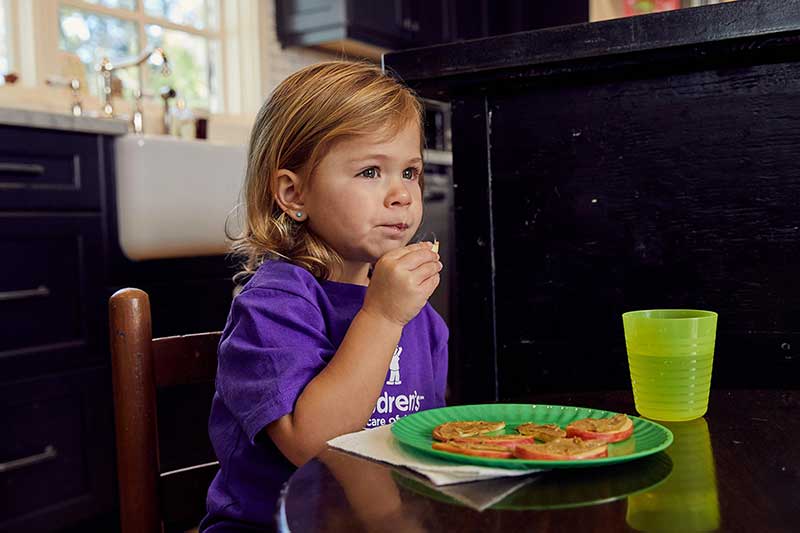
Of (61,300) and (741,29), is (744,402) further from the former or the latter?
(61,300)

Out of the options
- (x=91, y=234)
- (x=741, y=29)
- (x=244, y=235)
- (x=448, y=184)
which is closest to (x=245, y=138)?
(x=448, y=184)

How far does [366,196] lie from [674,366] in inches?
16.1

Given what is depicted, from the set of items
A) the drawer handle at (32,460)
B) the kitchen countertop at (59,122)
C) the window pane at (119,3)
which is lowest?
the drawer handle at (32,460)

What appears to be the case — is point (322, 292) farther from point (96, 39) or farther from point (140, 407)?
point (96, 39)

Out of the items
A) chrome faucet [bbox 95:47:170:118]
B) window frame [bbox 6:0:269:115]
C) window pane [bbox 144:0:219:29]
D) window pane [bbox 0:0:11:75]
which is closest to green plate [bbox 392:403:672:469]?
chrome faucet [bbox 95:47:170:118]

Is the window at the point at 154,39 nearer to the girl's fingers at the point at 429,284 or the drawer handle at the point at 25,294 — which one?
the drawer handle at the point at 25,294

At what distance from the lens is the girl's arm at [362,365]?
79 centimetres

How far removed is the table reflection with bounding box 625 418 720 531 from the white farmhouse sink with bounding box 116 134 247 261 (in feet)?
6.13

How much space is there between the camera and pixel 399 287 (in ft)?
2.79

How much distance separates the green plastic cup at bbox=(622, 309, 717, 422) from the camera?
0.73 metres

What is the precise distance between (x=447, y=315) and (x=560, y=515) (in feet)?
10.9

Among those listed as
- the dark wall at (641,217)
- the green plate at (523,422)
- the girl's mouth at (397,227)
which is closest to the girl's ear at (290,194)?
the girl's mouth at (397,227)

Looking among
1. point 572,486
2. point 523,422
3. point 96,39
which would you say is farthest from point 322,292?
point 96,39

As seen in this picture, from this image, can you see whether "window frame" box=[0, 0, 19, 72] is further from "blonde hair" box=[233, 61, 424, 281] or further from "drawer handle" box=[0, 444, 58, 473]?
"blonde hair" box=[233, 61, 424, 281]
